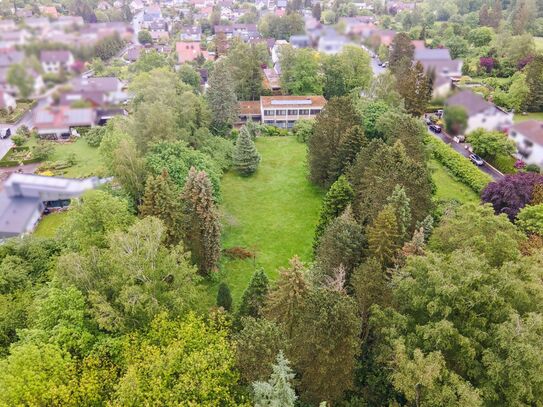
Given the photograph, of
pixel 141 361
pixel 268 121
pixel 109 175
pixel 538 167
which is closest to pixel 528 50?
pixel 538 167

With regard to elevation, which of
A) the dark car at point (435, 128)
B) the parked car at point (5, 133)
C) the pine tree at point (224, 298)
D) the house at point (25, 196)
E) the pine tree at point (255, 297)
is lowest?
the dark car at point (435, 128)

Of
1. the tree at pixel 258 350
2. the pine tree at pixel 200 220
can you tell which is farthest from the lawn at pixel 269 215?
the tree at pixel 258 350

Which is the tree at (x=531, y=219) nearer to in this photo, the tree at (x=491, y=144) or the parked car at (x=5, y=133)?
the tree at (x=491, y=144)

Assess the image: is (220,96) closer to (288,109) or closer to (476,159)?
(288,109)

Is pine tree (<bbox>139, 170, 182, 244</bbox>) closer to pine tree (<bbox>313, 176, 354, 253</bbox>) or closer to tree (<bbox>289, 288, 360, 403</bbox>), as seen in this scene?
pine tree (<bbox>313, 176, 354, 253</bbox>)

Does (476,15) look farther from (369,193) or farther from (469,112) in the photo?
(369,193)

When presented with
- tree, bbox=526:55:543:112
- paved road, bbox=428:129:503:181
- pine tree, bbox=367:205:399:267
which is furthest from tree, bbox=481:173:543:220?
tree, bbox=526:55:543:112

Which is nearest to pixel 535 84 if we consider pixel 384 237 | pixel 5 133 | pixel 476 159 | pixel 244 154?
pixel 476 159

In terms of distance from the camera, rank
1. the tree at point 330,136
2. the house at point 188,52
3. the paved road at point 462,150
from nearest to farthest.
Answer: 1. the tree at point 330,136
2. the paved road at point 462,150
3. the house at point 188,52
